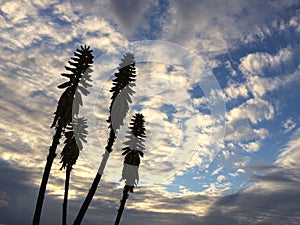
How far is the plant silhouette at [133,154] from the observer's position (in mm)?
41344

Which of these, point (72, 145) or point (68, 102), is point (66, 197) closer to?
point (72, 145)

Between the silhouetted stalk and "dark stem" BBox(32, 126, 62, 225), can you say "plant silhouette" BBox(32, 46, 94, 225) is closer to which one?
"dark stem" BBox(32, 126, 62, 225)

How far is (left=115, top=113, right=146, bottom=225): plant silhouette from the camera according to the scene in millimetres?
41344

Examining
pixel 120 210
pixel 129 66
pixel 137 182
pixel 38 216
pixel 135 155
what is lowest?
pixel 38 216

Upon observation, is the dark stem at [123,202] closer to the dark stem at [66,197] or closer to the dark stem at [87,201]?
the dark stem at [66,197]

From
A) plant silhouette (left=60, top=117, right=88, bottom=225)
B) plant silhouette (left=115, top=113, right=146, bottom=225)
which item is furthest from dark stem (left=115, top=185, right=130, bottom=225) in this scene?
plant silhouette (left=60, top=117, right=88, bottom=225)

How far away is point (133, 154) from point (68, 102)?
12.9 m

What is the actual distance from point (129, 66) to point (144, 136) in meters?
9.46

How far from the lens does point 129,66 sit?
35.9 m

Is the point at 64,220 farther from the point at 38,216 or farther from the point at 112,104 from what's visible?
the point at 112,104

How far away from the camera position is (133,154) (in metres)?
43.6

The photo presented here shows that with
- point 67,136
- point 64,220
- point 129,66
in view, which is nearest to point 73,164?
point 67,136

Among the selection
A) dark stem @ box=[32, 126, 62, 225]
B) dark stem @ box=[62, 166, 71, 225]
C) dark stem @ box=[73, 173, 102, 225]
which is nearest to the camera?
dark stem @ box=[32, 126, 62, 225]

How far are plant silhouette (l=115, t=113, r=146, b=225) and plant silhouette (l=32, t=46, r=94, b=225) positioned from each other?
8508 millimetres
